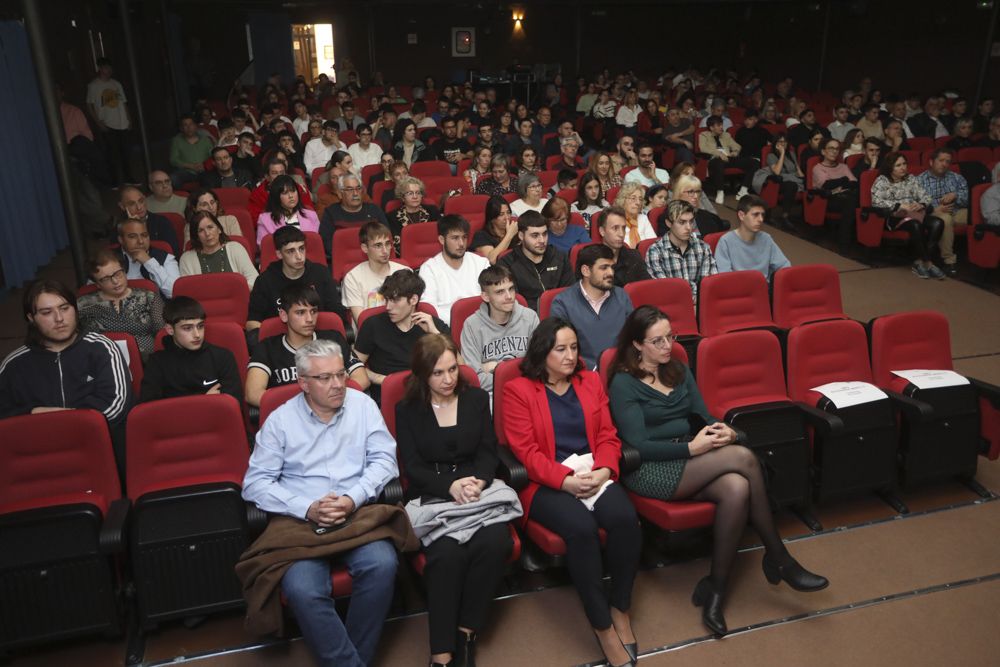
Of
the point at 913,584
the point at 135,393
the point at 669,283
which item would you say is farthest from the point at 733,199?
the point at 135,393

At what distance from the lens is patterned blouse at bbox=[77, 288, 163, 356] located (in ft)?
12.6

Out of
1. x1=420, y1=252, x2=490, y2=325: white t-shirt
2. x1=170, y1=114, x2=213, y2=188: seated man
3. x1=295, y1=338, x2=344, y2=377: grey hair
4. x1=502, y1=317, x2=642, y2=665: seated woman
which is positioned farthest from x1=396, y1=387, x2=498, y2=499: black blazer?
x1=170, y1=114, x2=213, y2=188: seated man

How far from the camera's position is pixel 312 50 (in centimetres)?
2055

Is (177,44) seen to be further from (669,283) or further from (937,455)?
(937,455)

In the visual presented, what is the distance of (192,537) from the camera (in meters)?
2.55

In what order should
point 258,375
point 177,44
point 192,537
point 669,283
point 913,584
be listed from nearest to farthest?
point 192,537, point 913,584, point 258,375, point 669,283, point 177,44

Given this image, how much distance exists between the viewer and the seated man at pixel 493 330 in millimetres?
3510

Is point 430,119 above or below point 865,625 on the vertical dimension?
above

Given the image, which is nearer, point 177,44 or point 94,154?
point 94,154

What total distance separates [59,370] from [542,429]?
6.62 ft

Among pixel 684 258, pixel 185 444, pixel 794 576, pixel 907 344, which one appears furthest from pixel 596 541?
pixel 684 258

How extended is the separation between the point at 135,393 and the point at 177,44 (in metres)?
13.7

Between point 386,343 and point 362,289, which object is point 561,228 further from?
point 386,343

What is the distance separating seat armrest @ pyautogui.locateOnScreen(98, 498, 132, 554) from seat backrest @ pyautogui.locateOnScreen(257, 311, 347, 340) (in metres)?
1.15
